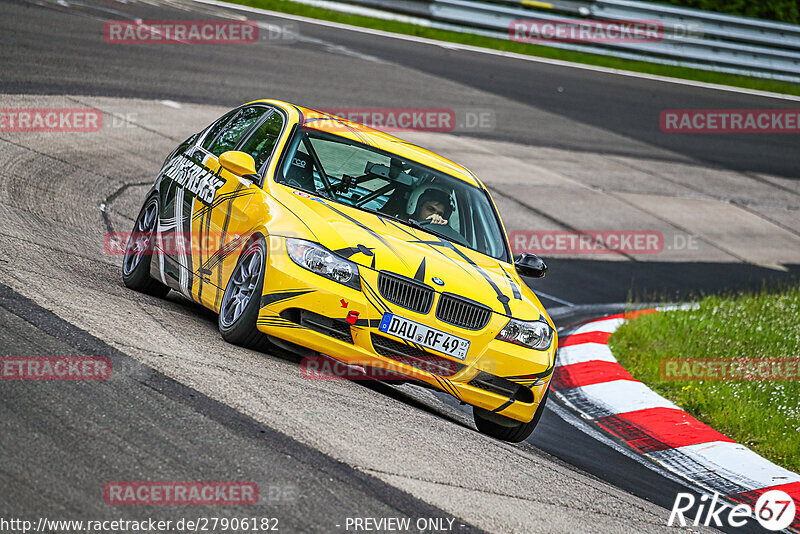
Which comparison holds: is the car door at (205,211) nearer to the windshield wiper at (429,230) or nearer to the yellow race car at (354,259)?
the yellow race car at (354,259)

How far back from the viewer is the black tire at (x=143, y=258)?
7.99 metres

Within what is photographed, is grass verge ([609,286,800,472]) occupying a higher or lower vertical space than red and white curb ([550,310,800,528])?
higher

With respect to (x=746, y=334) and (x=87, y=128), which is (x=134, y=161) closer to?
Answer: (x=87, y=128)

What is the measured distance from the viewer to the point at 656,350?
9875 mm

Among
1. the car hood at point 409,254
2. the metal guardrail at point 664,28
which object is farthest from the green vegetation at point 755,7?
the car hood at point 409,254

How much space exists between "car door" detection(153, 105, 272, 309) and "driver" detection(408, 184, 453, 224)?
3.80 feet

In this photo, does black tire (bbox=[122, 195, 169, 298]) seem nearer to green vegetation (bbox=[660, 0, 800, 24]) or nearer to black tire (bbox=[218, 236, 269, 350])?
black tire (bbox=[218, 236, 269, 350])

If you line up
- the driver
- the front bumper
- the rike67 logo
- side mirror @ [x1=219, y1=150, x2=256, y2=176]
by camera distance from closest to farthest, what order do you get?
1. the rike67 logo
2. the front bumper
3. side mirror @ [x1=219, y1=150, x2=256, y2=176]
4. the driver

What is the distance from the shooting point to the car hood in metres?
6.45

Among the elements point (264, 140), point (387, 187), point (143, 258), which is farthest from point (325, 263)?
point (143, 258)

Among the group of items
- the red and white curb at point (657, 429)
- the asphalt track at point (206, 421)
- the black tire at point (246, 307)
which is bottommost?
the red and white curb at point (657, 429)

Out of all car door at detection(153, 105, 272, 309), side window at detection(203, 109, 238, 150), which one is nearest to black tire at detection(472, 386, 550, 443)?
car door at detection(153, 105, 272, 309)

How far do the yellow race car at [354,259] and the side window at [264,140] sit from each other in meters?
0.01

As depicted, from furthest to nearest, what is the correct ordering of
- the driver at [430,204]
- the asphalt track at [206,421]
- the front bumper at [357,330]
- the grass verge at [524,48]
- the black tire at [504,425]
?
the grass verge at [524,48]
the driver at [430,204]
the black tire at [504,425]
the front bumper at [357,330]
the asphalt track at [206,421]
